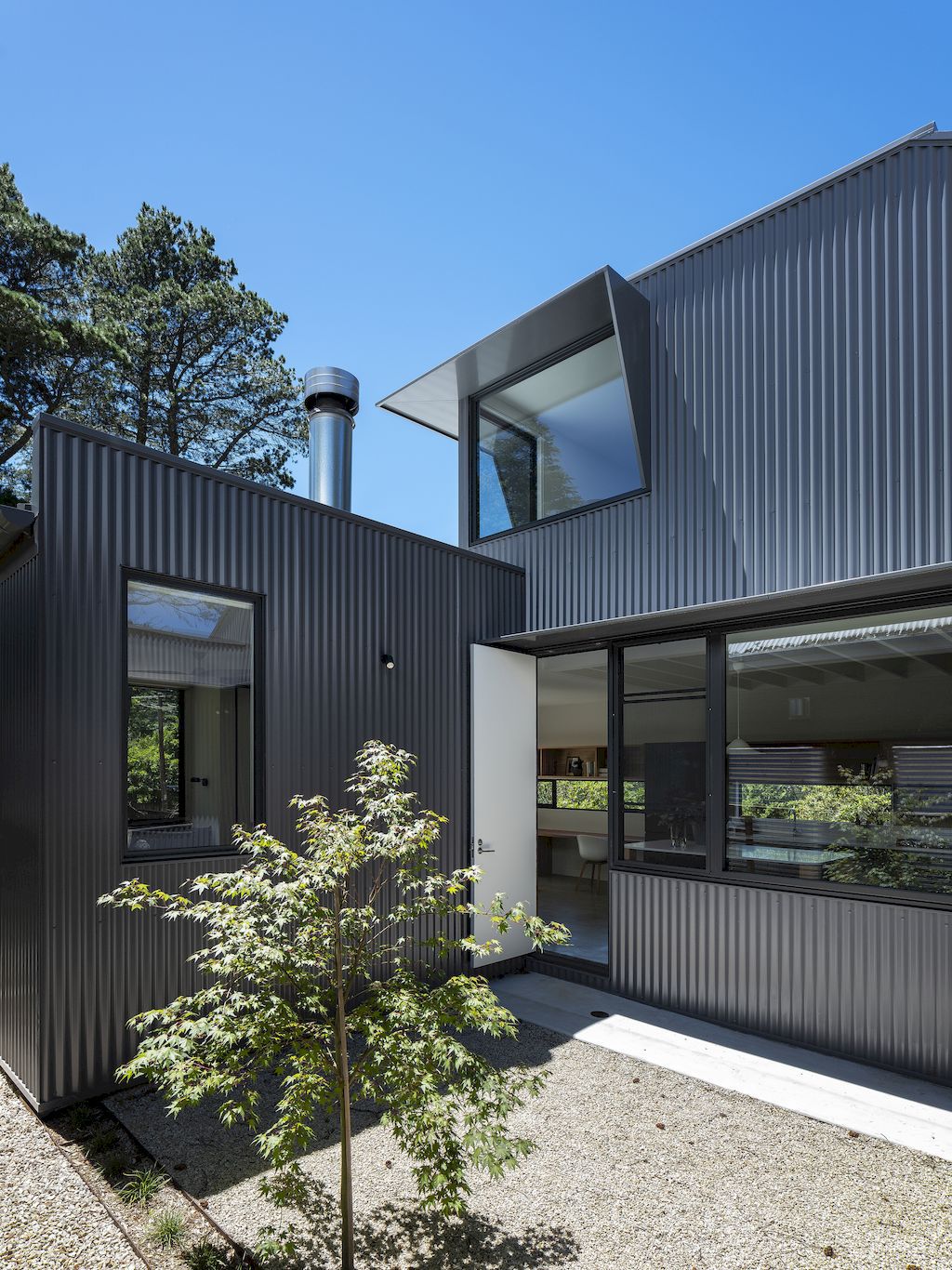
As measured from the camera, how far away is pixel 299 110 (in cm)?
763

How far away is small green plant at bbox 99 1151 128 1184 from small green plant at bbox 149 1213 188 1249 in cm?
43

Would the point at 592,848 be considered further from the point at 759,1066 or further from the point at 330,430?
the point at 330,430

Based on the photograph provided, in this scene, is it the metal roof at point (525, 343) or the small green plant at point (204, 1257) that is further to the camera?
the metal roof at point (525, 343)

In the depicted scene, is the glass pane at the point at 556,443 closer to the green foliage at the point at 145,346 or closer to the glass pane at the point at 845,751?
the glass pane at the point at 845,751

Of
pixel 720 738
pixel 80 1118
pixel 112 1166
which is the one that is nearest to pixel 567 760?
pixel 720 738

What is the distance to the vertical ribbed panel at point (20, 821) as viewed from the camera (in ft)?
12.0

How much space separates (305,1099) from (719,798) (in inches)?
139

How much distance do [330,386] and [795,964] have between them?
20.1ft

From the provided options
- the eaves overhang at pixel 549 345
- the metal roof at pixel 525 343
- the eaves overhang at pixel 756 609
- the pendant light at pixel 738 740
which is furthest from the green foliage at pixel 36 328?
the pendant light at pixel 738 740

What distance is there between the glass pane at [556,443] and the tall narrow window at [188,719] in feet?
9.71

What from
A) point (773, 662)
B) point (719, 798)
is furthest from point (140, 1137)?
point (773, 662)

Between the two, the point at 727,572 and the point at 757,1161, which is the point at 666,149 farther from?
the point at 757,1161

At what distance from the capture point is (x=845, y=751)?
4500 mm

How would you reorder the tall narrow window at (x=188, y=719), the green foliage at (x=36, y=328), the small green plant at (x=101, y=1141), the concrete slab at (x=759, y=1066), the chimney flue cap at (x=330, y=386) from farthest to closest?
the green foliage at (x=36, y=328), the chimney flue cap at (x=330, y=386), the tall narrow window at (x=188, y=719), the concrete slab at (x=759, y=1066), the small green plant at (x=101, y=1141)
